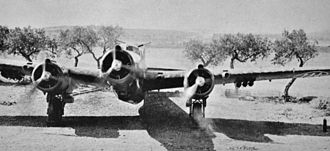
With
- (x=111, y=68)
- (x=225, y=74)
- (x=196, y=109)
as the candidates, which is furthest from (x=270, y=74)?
(x=111, y=68)

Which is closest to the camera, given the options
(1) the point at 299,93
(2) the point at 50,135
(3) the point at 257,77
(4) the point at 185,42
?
(2) the point at 50,135

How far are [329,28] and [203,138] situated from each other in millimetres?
5877

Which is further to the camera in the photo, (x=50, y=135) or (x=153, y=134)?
(x=153, y=134)

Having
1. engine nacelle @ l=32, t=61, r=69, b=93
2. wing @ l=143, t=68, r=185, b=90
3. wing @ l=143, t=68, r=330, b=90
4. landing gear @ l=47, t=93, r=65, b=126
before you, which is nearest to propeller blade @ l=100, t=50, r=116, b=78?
engine nacelle @ l=32, t=61, r=69, b=93

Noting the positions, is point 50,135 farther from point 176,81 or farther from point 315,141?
point 315,141

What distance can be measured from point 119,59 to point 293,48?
54.9 ft

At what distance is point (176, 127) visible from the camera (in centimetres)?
1380

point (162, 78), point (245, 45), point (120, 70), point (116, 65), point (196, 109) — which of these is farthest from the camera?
point (245, 45)

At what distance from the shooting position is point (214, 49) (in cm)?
3309

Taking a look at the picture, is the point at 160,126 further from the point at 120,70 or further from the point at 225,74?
the point at 120,70

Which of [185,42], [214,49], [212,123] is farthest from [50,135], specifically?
[185,42]

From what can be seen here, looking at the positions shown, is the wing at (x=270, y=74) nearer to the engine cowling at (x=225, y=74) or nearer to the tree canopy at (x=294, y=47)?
the engine cowling at (x=225, y=74)

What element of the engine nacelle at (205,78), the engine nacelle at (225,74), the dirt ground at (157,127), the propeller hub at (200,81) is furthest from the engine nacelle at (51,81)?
the engine nacelle at (225,74)

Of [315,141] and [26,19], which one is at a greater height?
[26,19]
